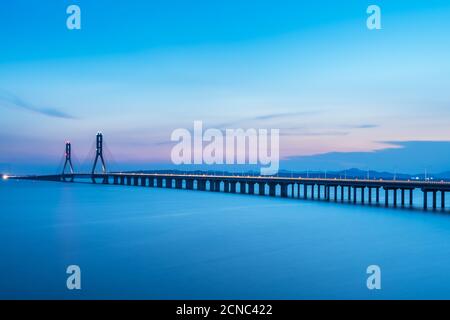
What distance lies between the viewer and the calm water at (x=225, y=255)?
42.8 ft

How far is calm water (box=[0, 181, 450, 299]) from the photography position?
13047 mm

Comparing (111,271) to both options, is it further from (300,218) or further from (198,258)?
(300,218)

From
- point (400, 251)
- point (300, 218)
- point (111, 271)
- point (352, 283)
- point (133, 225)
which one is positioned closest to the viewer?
point (352, 283)

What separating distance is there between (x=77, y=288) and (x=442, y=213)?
29.8m

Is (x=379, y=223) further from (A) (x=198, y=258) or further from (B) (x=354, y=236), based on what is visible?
(A) (x=198, y=258)

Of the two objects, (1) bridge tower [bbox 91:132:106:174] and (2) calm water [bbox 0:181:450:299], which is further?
(1) bridge tower [bbox 91:132:106:174]

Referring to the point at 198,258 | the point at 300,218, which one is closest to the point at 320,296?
the point at 198,258

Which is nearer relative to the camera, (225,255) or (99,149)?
(225,255)

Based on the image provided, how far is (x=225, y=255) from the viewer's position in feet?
59.5

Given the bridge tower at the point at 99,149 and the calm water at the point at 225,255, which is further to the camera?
the bridge tower at the point at 99,149

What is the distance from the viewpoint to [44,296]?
479 inches

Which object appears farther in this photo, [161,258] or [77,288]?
[161,258]

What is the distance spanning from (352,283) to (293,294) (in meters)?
2.27

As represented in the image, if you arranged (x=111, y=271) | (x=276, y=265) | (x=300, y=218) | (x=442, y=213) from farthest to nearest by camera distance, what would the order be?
1. (x=442, y=213)
2. (x=300, y=218)
3. (x=276, y=265)
4. (x=111, y=271)
